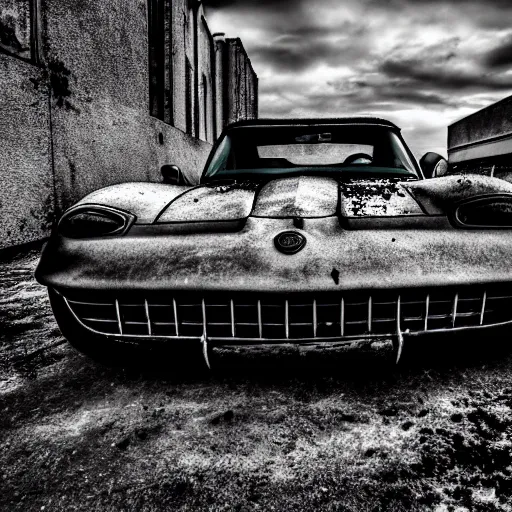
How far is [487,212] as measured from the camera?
152 cm

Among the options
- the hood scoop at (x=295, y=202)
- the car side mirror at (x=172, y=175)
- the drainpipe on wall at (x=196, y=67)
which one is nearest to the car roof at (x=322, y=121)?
the car side mirror at (x=172, y=175)

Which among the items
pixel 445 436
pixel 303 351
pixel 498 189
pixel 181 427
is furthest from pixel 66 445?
pixel 498 189

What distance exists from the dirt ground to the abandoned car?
0.35 ft

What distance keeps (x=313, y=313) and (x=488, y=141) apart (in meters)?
9.82

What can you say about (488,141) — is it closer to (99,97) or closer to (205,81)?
(205,81)

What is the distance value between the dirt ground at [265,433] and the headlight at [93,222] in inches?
20.3

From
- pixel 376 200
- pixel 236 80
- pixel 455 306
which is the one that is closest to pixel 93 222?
pixel 376 200

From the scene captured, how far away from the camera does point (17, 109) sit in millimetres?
4043

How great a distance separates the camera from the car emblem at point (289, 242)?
1365 mm

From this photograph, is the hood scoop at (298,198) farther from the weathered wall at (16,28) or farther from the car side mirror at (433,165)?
the weathered wall at (16,28)

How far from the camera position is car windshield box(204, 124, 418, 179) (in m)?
2.55

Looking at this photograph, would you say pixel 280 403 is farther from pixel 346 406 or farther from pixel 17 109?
pixel 17 109

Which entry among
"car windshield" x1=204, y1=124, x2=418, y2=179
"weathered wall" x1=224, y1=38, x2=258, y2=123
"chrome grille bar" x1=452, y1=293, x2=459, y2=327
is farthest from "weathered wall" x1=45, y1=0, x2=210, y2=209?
"weathered wall" x1=224, y1=38, x2=258, y2=123

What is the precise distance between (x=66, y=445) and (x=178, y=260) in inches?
24.4
